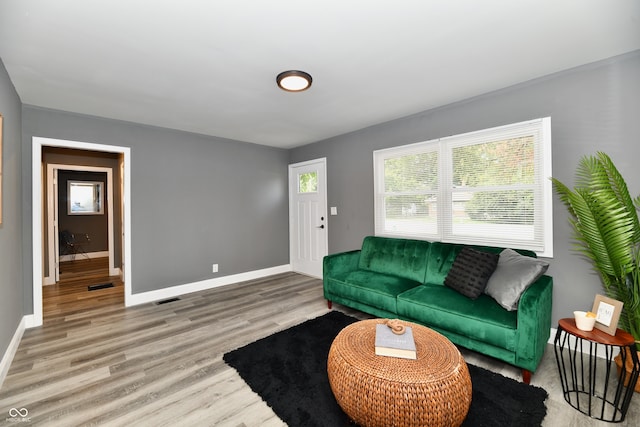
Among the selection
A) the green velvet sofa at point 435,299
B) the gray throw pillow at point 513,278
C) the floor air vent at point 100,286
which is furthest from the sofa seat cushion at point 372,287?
the floor air vent at point 100,286

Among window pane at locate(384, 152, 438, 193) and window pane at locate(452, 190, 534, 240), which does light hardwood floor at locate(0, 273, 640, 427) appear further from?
window pane at locate(384, 152, 438, 193)

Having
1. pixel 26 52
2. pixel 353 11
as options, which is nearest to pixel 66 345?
pixel 26 52

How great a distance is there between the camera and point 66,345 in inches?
102

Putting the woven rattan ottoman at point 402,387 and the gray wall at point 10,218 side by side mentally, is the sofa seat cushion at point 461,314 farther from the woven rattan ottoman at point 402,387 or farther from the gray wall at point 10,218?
the gray wall at point 10,218

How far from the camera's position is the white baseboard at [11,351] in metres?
2.10

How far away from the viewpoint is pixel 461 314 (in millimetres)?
2193

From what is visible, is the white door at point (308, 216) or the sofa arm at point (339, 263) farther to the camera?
the white door at point (308, 216)

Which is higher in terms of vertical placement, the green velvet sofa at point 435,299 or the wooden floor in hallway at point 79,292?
the green velvet sofa at point 435,299

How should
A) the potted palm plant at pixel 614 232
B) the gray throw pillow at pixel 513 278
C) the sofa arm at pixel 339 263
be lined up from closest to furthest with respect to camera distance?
the potted palm plant at pixel 614 232, the gray throw pillow at pixel 513 278, the sofa arm at pixel 339 263

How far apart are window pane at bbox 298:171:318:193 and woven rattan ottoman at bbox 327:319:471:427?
3616 mm

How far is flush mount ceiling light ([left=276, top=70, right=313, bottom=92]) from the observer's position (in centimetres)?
236

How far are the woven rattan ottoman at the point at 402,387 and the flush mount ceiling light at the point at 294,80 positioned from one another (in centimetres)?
217

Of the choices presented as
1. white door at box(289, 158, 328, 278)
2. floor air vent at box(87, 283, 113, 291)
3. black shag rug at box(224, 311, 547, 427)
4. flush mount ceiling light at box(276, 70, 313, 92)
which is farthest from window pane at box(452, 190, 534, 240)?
floor air vent at box(87, 283, 113, 291)

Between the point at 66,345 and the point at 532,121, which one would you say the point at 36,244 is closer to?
the point at 66,345
